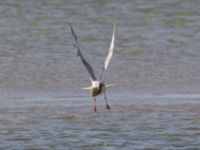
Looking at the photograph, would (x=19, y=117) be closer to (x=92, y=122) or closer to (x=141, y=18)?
(x=92, y=122)

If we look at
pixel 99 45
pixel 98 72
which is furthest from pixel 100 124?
pixel 99 45

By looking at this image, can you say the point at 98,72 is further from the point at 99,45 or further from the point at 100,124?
the point at 100,124

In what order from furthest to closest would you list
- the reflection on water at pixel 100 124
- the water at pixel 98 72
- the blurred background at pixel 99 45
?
the blurred background at pixel 99 45 → the water at pixel 98 72 → the reflection on water at pixel 100 124

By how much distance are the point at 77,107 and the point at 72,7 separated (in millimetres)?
8061

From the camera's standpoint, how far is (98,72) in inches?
769

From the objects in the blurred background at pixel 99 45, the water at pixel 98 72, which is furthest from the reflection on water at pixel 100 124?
the blurred background at pixel 99 45

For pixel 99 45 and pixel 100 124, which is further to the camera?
pixel 99 45

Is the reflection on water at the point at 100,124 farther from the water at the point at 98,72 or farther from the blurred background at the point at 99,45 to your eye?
the blurred background at the point at 99,45


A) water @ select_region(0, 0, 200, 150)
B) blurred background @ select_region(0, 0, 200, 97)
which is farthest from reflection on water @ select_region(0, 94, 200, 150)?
blurred background @ select_region(0, 0, 200, 97)

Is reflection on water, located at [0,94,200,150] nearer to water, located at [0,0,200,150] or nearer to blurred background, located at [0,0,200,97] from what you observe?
water, located at [0,0,200,150]

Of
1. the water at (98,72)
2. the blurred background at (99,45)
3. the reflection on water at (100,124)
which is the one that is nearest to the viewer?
the reflection on water at (100,124)

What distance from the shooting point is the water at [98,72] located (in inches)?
582

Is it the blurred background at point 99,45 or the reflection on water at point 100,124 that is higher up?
the blurred background at point 99,45

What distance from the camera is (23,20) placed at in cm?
2366
